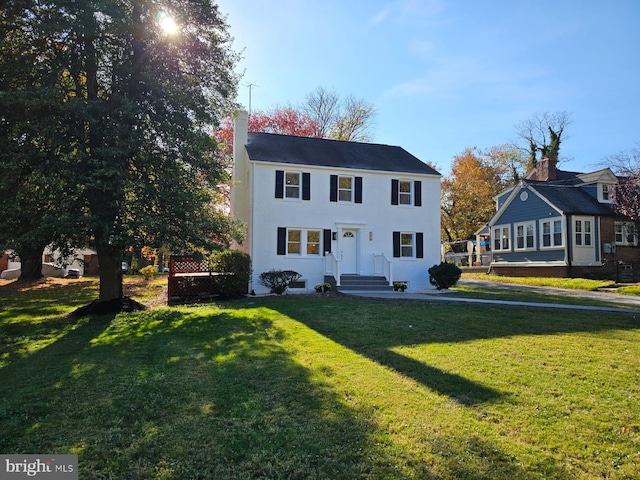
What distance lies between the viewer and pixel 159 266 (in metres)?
39.9

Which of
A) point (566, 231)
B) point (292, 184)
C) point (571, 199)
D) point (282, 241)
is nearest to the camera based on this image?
point (282, 241)

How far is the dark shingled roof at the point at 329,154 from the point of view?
1819 cm

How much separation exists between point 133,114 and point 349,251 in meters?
10.6

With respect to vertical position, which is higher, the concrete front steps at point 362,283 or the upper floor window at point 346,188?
the upper floor window at point 346,188

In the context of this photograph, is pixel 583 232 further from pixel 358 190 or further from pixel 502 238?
pixel 358 190

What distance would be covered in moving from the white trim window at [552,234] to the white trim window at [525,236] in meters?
0.71

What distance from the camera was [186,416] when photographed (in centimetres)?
412

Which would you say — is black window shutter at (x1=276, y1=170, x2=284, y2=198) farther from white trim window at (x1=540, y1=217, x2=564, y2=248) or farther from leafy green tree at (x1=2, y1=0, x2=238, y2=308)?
white trim window at (x1=540, y1=217, x2=564, y2=248)

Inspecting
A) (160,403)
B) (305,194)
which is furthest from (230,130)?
(160,403)

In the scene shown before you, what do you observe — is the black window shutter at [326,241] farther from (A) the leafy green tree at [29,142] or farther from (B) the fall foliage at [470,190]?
(B) the fall foliage at [470,190]

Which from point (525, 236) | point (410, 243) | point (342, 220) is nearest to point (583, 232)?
point (525, 236)

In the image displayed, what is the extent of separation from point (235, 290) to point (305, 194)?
537cm

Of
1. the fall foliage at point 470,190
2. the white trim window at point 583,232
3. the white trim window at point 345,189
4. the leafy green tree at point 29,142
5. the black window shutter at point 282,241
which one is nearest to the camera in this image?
the leafy green tree at point 29,142

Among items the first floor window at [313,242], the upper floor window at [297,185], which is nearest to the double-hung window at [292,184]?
the upper floor window at [297,185]
